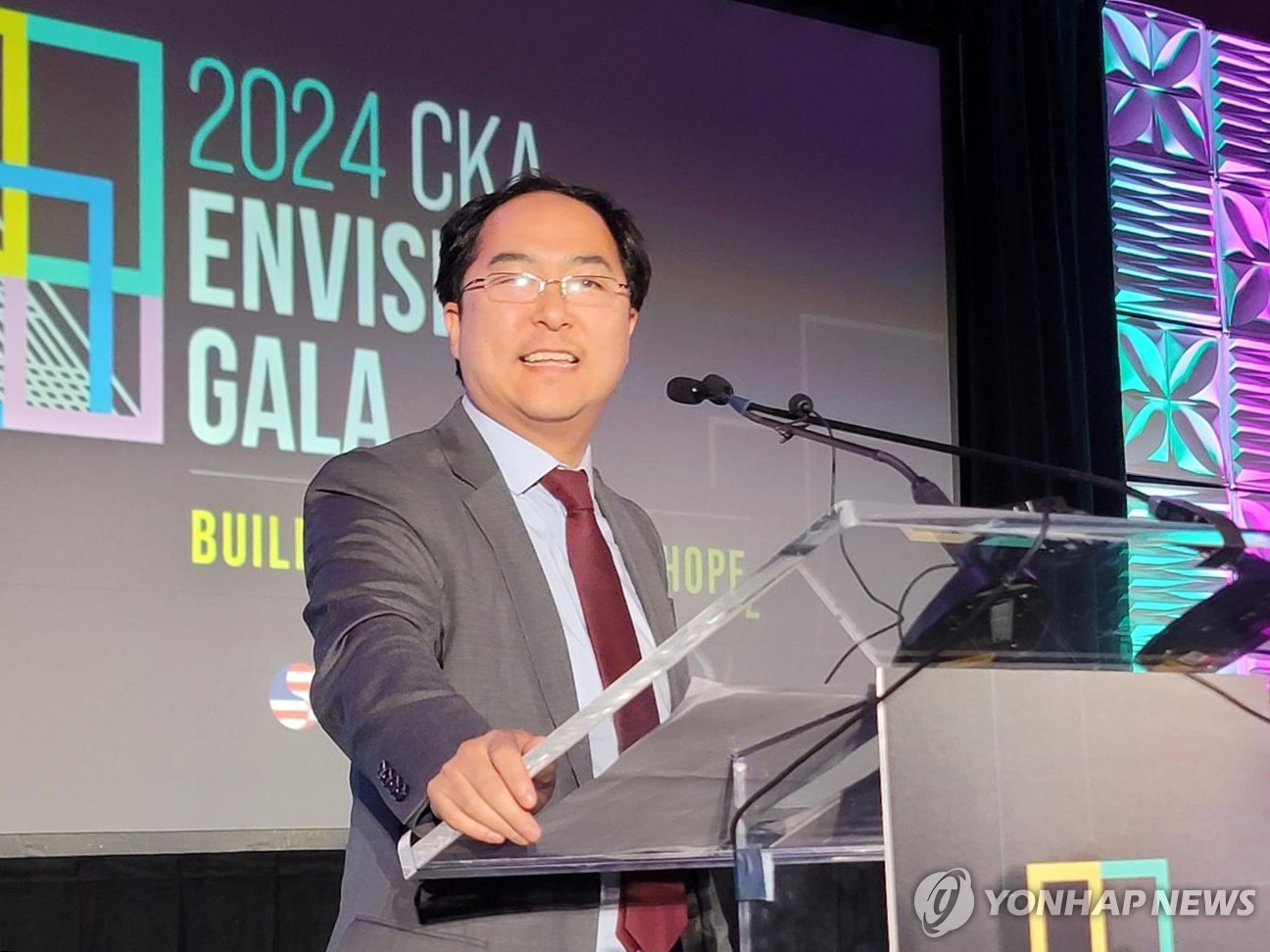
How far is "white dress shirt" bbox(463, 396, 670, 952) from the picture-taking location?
67.2 inches

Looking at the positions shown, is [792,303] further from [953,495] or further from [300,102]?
[300,102]

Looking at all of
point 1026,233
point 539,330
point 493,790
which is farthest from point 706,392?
point 1026,233

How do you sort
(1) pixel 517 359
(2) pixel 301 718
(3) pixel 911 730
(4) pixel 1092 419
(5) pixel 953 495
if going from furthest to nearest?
(4) pixel 1092 419, (5) pixel 953 495, (2) pixel 301 718, (1) pixel 517 359, (3) pixel 911 730

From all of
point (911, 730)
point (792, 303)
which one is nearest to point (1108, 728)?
point (911, 730)

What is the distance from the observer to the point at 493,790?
1186 mm

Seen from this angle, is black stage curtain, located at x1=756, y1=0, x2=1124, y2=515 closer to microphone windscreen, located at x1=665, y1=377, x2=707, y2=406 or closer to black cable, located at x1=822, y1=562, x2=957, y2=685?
microphone windscreen, located at x1=665, y1=377, x2=707, y2=406

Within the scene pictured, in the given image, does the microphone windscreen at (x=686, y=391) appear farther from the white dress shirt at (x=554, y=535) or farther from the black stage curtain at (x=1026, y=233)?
the black stage curtain at (x=1026, y=233)

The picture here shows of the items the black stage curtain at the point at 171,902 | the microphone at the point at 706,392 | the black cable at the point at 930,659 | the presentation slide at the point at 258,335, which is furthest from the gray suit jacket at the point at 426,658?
the black stage curtain at the point at 171,902

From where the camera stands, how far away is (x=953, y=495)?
15.1ft

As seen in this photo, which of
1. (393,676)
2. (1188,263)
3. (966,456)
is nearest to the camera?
(393,676)

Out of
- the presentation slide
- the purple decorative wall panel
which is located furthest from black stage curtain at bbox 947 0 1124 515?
the presentation slide

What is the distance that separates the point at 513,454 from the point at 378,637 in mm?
457

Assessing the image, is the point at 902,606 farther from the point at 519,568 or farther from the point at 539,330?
the point at 539,330

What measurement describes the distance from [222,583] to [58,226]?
0.78 m
